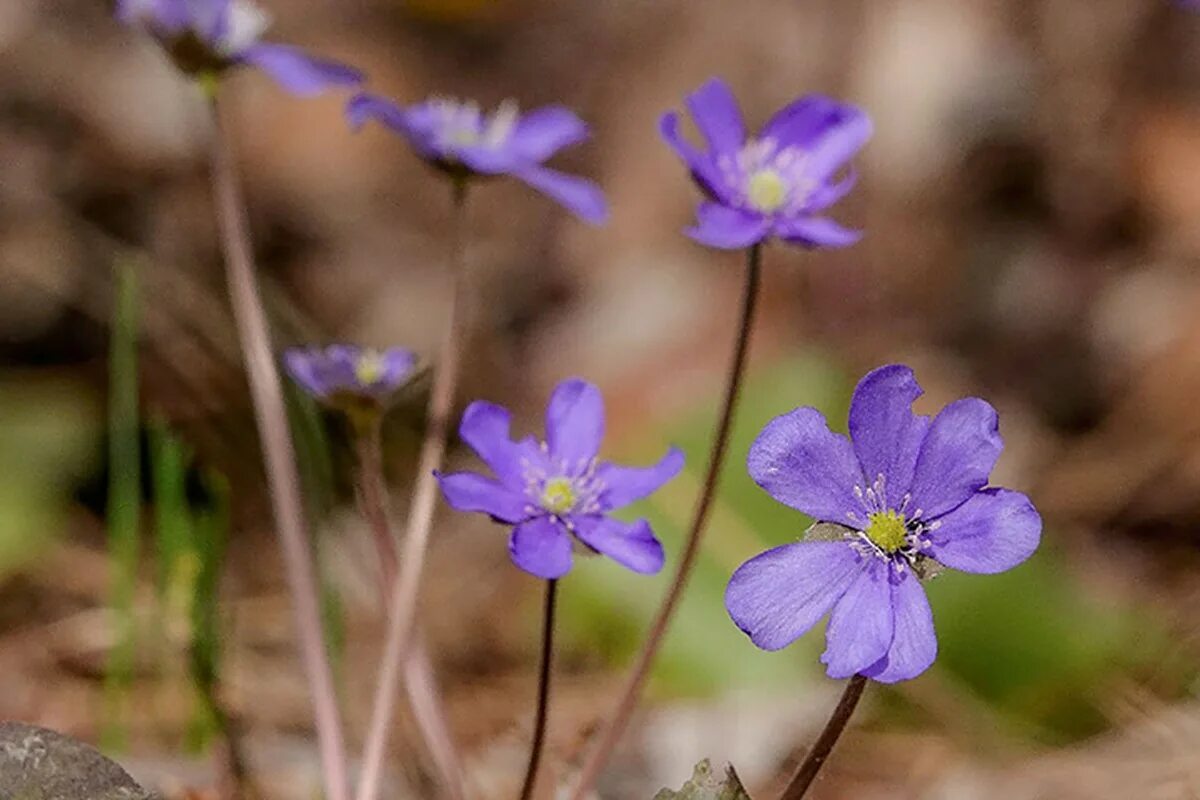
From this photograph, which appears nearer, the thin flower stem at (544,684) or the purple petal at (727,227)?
the thin flower stem at (544,684)

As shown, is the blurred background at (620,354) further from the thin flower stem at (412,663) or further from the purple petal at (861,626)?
the purple petal at (861,626)

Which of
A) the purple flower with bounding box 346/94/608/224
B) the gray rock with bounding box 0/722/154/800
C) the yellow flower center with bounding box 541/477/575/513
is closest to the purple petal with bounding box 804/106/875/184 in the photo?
the purple flower with bounding box 346/94/608/224

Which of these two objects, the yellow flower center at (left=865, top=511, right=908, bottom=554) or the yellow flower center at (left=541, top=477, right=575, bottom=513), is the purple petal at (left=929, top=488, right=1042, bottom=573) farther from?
the yellow flower center at (left=541, top=477, right=575, bottom=513)

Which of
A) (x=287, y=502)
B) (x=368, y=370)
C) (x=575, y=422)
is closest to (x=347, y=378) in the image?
(x=368, y=370)

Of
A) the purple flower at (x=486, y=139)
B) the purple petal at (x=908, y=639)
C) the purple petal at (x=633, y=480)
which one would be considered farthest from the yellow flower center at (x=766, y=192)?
the purple petal at (x=908, y=639)

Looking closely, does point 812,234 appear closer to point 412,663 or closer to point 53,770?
point 412,663
